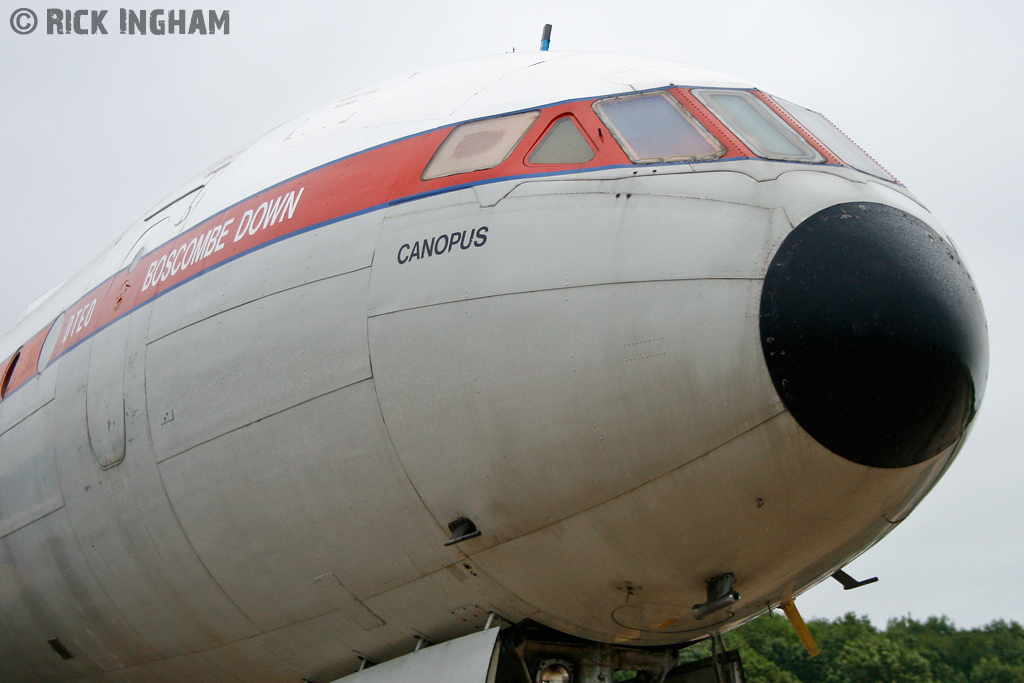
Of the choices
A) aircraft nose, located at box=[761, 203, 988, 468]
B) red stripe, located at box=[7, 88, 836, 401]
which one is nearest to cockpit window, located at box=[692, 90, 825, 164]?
red stripe, located at box=[7, 88, 836, 401]

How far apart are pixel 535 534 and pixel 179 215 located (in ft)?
12.5

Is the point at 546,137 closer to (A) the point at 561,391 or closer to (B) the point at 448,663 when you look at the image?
(A) the point at 561,391

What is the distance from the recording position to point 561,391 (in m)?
4.43

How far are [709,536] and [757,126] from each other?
2119mm

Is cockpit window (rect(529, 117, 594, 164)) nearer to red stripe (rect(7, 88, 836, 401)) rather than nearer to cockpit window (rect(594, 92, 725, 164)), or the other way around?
red stripe (rect(7, 88, 836, 401))

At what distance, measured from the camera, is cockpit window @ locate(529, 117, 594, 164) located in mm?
4914

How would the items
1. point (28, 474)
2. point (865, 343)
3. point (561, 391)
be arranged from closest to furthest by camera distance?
point (865, 343) < point (561, 391) < point (28, 474)

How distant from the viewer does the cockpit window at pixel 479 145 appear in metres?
5.13

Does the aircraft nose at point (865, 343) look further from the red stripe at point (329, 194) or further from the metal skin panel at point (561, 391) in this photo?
the red stripe at point (329, 194)

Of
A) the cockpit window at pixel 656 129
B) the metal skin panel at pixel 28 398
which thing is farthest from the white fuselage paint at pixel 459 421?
the metal skin panel at pixel 28 398

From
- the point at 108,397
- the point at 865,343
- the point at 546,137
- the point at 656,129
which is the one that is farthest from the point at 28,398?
the point at 865,343

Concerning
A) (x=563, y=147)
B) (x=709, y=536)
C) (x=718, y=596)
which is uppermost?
(x=563, y=147)

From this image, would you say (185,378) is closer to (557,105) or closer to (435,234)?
(435,234)

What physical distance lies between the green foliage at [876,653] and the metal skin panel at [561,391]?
69.1 ft
